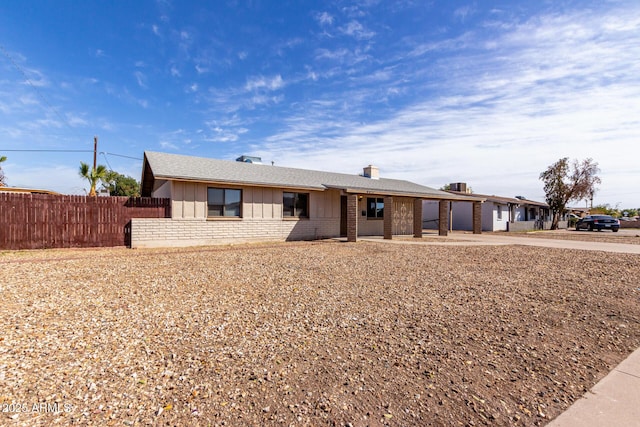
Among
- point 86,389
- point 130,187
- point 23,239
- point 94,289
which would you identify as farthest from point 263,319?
point 130,187

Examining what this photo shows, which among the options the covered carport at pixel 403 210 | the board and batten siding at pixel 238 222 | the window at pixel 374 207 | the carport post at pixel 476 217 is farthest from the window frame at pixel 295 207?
the carport post at pixel 476 217

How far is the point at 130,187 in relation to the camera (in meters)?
48.0

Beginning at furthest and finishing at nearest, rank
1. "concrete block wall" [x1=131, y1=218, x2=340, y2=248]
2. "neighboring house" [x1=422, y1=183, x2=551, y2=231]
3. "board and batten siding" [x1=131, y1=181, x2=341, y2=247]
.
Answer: "neighboring house" [x1=422, y1=183, x2=551, y2=231]
"board and batten siding" [x1=131, y1=181, x2=341, y2=247]
"concrete block wall" [x1=131, y1=218, x2=340, y2=248]

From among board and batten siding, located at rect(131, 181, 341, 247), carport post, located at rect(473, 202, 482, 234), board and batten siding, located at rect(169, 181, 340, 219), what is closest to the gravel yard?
board and batten siding, located at rect(131, 181, 341, 247)

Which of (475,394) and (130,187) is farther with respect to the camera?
(130,187)

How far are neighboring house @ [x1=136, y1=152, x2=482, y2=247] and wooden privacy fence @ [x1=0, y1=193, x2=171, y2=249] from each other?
646mm

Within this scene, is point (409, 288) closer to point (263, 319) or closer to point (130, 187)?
point (263, 319)

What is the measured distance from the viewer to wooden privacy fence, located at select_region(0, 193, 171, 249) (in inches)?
449

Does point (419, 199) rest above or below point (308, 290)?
above

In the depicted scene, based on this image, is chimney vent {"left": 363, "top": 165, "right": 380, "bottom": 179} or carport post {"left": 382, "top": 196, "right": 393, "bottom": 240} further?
chimney vent {"left": 363, "top": 165, "right": 380, "bottom": 179}

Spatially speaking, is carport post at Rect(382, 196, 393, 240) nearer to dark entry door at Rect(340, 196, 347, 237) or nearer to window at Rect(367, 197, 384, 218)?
window at Rect(367, 197, 384, 218)

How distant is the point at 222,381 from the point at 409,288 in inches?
178

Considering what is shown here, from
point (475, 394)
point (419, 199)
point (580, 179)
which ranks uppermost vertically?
point (580, 179)

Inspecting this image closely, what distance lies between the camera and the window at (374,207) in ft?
64.6
